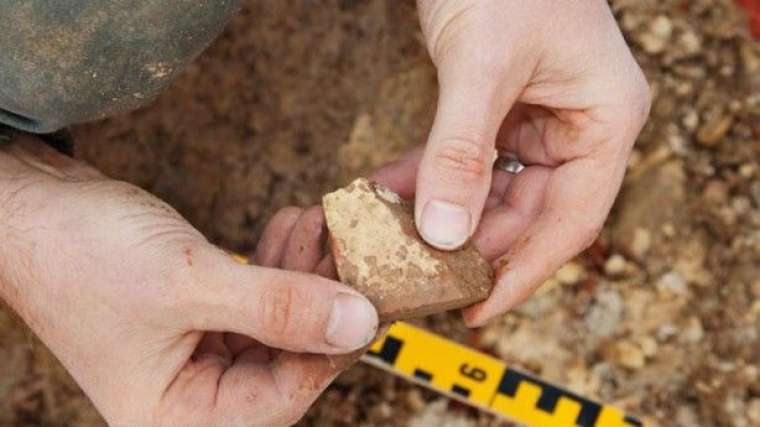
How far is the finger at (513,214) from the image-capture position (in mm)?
1533

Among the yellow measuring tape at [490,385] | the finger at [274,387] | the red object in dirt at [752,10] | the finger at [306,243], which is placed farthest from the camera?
the red object in dirt at [752,10]

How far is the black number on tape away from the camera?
1.94 meters

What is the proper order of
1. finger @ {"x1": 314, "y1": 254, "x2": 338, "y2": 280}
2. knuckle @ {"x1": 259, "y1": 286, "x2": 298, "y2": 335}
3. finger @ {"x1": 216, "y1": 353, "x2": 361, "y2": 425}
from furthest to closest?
finger @ {"x1": 314, "y1": 254, "x2": 338, "y2": 280} < finger @ {"x1": 216, "y1": 353, "x2": 361, "y2": 425} < knuckle @ {"x1": 259, "y1": 286, "x2": 298, "y2": 335}

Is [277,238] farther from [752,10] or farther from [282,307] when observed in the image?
[752,10]

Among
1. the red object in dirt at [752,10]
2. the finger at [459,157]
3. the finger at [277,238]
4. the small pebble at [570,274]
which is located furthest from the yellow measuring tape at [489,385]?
the red object in dirt at [752,10]

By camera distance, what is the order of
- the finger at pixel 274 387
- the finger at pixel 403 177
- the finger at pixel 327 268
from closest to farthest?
the finger at pixel 274 387 → the finger at pixel 327 268 → the finger at pixel 403 177

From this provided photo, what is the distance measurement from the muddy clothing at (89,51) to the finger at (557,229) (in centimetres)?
57

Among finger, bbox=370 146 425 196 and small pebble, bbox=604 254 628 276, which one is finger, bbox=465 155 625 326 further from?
small pebble, bbox=604 254 628 276

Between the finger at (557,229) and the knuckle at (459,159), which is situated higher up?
the knuckle at (459,159)

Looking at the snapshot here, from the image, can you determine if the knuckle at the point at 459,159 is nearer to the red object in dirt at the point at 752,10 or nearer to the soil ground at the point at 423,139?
the soil ground at the point at 423,139

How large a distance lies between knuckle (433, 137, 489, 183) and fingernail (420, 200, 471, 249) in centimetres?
4

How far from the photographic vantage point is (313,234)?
1.57m

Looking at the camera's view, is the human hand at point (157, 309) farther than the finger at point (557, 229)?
No

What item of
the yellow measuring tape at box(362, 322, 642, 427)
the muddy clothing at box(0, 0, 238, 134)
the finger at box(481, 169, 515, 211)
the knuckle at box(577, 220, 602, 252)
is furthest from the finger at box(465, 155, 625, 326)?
the muddy clothing at box(0, 0, 238, 134)
